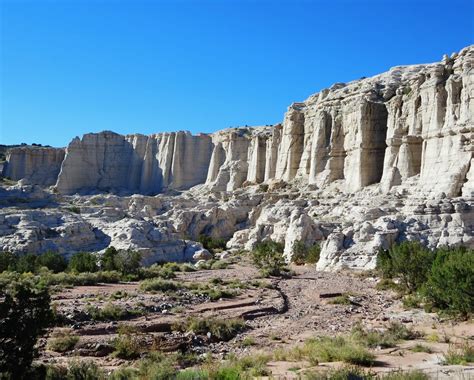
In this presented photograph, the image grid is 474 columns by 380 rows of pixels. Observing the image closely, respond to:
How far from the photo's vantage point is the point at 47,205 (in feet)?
175

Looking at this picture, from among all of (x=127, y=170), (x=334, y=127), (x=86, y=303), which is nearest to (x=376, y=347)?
(x=86, y=303)

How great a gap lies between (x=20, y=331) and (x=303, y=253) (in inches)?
1103

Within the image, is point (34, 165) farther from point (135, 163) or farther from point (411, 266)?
point (411, 266)

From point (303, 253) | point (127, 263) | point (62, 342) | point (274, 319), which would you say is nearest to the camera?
point (62, 342)

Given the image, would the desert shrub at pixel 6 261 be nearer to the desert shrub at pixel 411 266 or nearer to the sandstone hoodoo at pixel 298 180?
the sandstone hoodoo at pixel 298 180

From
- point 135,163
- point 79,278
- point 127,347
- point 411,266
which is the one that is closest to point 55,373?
point 127,347

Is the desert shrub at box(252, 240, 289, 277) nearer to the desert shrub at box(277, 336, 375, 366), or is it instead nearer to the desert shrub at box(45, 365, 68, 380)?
the desert shrub at box(277, 336, 375, 366)

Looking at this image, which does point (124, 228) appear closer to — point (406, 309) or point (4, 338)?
point (406, 309)

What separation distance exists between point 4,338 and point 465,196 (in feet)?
103

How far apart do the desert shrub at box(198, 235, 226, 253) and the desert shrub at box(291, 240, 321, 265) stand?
34.7 feet

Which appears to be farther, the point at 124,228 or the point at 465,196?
the point at 124,228

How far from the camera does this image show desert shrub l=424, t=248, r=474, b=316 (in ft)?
49.3

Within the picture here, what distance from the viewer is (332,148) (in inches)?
2199

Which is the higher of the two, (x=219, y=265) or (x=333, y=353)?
(x=333, y=353)
